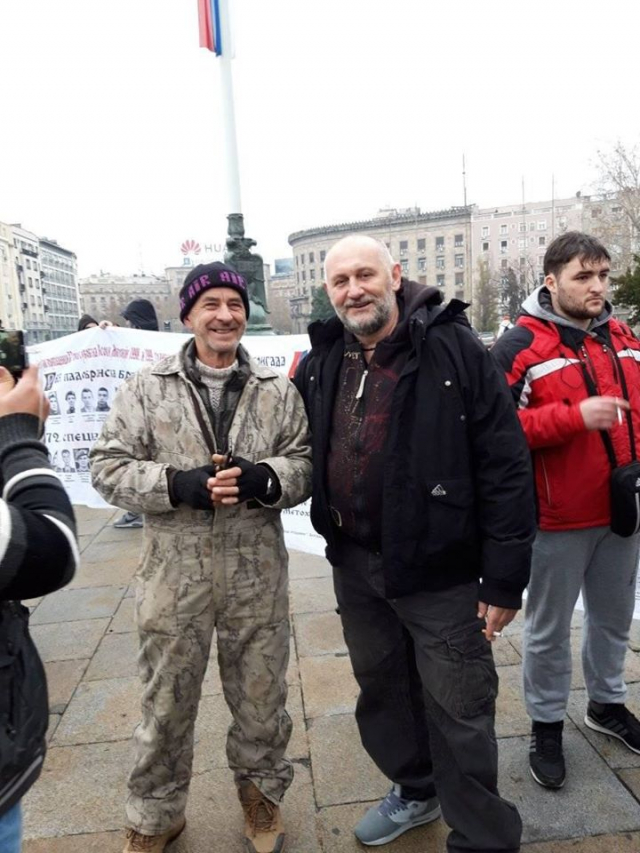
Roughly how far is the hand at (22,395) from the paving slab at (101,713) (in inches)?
84.2

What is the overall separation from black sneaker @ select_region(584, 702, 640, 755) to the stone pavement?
0.04 meters

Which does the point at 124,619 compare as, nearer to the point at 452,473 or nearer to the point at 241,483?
the point at 241,483

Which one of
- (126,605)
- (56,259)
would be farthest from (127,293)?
(126,605)

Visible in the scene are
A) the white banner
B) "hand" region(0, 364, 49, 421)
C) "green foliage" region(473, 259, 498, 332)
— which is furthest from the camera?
"green foliage" region(473, 259, 498, 332)

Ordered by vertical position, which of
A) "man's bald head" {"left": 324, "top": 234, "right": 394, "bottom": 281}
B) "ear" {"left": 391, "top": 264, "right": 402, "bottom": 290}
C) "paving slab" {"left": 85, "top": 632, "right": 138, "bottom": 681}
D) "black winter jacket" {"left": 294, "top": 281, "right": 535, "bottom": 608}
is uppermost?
"man's bald head" {"left": 324, "top": 234, "right": 394, "bottom": 281}

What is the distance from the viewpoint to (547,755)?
8.38ft

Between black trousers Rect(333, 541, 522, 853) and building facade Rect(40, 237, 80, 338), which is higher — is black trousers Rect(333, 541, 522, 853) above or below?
below

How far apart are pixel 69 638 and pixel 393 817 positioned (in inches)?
97.3

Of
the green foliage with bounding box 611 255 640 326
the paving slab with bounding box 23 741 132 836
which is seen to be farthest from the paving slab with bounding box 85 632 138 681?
the green foliage with bounding box 611 255 640 326

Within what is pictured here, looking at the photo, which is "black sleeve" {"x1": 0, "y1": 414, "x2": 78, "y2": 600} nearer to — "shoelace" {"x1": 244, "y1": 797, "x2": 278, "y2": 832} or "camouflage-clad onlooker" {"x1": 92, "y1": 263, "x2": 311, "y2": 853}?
"camouflage-clad onlooker" {"x1": 92, "y1": 263, "x2": 311, "y2": 853}

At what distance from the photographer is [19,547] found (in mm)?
1224

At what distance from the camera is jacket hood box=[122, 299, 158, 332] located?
6609mm

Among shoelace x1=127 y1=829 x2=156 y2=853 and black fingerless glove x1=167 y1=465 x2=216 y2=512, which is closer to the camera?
black fingerless glove x1=167 y1=465 x2=216 y2=512

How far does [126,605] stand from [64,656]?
2.34ft
